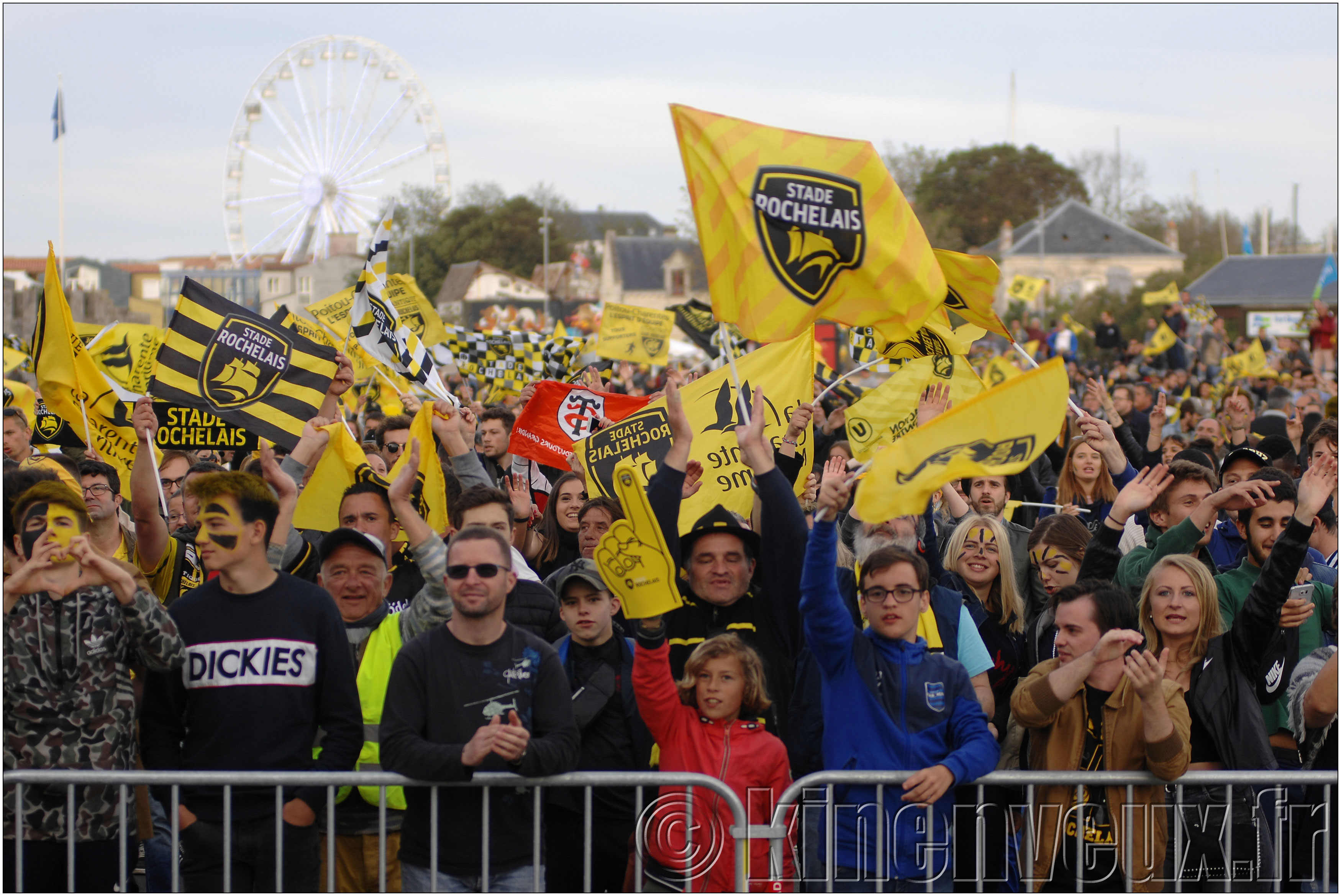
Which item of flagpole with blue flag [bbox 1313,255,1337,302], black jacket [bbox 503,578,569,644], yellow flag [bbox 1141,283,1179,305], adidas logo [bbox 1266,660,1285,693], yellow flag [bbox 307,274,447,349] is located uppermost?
flagpole with blue flag [bbox 1313,255,1337,302]

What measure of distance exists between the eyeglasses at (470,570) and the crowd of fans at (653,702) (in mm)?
10

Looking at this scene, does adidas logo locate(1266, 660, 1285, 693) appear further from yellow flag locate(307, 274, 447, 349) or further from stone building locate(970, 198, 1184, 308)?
stone building locate(970, 198, 1184, 308)

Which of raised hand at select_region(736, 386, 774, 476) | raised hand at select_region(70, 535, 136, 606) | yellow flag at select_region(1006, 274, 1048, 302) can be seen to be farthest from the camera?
yellow flag at select_region(1006, 274, 1048, 302)

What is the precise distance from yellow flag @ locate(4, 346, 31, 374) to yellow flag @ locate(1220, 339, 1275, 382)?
15.3 metres

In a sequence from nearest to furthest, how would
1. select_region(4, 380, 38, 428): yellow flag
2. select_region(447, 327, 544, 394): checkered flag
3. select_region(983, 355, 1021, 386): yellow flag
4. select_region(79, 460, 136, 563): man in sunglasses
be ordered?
select_region(79, 460, 136, 563): man in sunglasses → select_region(4, 380, 38, 428): yellow flag → select_region(447, 327, 544, 394): checkered flag → select_region(983, 355, 1021, 386): yellow flag

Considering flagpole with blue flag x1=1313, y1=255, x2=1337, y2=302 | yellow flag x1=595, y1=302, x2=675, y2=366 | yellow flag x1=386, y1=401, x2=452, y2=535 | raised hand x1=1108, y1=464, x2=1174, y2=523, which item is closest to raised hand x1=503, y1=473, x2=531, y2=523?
yellow flag x1=386, y1=401, x2=452, y2=535

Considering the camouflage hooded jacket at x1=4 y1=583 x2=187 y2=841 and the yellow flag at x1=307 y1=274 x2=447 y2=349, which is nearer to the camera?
the camouflage hooded jacket at x1=4 y1=583 x2=187 y2=841

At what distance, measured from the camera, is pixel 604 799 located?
4574mm

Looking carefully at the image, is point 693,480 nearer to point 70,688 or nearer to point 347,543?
point 347,543

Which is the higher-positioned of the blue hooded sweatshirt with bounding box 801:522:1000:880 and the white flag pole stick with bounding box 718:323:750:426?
the white flag pole stick with bounding box 718:323:750:426

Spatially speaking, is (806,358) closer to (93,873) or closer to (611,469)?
(611,469)

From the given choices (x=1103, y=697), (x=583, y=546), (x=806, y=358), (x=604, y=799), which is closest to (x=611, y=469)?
(x=583, y=546)

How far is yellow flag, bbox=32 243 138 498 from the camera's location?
6.86 meters

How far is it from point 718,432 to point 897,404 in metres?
1.54
